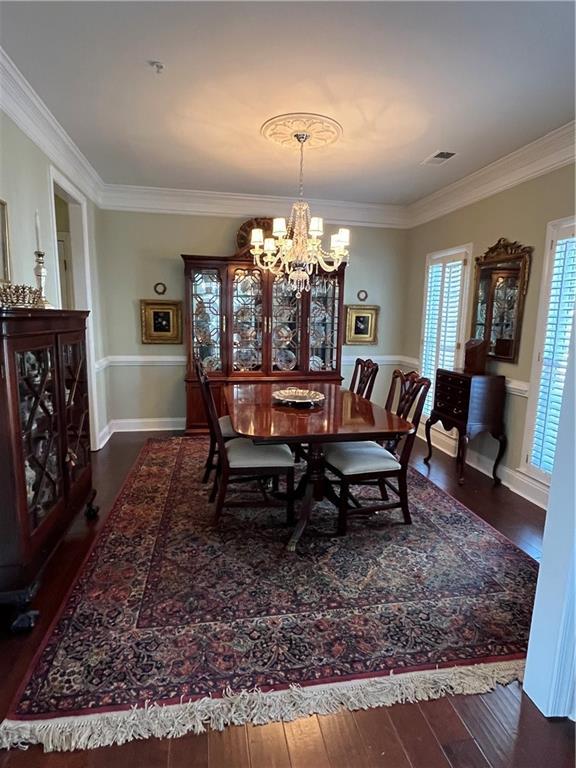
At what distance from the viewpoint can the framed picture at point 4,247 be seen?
7.75ft

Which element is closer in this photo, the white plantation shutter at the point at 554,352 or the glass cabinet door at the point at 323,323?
the white plantation shutter at the point at 554,352

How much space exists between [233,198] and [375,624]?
4.40 meters

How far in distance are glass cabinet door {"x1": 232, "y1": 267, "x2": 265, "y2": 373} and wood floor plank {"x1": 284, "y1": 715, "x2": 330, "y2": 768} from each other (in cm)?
369

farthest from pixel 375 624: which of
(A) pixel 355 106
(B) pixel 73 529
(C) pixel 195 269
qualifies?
(C) pixel 195 269

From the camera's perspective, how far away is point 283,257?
3301 mm

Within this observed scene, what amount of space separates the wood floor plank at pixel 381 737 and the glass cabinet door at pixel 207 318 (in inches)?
148

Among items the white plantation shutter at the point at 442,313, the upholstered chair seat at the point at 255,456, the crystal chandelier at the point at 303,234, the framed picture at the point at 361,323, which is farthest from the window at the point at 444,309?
the upholstered chair seat at the point at 255,456

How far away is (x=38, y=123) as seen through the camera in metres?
2.82

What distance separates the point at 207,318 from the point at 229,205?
52.2 inches

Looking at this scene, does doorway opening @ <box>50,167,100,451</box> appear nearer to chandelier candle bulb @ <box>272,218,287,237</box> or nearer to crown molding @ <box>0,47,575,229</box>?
crown molding @ <box>0,47,575,229</box>

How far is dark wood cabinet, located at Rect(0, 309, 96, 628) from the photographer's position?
70.9 inches

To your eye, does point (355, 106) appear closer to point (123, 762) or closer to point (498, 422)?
point (498, 422)

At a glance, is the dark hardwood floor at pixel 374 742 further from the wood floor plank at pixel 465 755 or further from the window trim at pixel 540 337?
the window trim at pixel 540 337

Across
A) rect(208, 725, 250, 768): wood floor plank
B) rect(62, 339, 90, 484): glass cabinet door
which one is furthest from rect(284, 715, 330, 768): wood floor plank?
rect(62, 339, 90, 484): glass cabinet door
